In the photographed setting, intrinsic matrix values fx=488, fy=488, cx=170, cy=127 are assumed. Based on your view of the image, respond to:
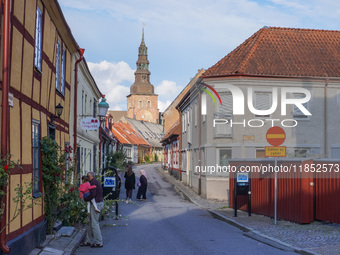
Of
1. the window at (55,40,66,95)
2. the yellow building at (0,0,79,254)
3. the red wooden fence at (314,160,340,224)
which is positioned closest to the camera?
the yellow building at (0,0,79,254)

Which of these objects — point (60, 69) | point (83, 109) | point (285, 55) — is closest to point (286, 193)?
point (60, 69)

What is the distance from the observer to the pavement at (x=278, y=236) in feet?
32.0

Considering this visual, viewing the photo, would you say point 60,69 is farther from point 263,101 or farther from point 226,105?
point 263,101

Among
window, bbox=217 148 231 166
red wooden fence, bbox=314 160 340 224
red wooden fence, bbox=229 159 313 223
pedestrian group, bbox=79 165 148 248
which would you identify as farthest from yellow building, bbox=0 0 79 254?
window, bbox=217 148 231 166

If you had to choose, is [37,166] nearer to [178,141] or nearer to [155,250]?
[155,250]

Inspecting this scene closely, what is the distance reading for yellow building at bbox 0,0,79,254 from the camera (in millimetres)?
7715

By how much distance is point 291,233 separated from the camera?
12.3 metres

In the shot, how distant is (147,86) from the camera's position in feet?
425

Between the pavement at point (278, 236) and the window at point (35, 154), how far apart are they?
3.90 feet

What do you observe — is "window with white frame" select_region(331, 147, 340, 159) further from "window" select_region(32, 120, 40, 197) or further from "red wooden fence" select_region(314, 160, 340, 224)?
"window" select_region(32, 120, 40, 197)

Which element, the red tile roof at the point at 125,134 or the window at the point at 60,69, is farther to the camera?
the red tile roof at the point at 125,134

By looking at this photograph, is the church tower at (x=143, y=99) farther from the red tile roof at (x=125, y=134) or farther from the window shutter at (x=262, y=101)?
the window shutter at (x=262, y=101)

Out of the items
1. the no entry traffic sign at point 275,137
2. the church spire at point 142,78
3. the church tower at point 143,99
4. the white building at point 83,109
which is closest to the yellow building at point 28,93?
the white building at point 83,109

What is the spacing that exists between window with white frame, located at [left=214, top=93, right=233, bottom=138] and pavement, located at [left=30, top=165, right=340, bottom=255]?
6.86 meters
